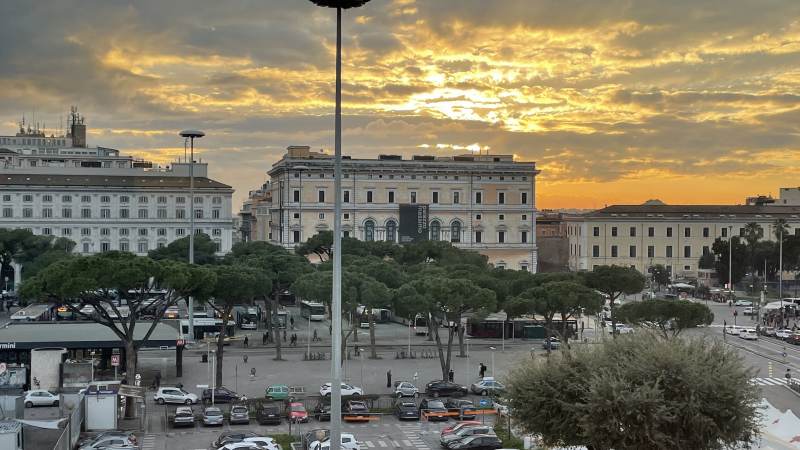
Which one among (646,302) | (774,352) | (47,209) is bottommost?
(774,352)

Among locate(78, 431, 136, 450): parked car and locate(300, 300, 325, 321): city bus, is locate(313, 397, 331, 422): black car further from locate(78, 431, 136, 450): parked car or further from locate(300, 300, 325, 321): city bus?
locate(300, 300, 325, 321): city bus

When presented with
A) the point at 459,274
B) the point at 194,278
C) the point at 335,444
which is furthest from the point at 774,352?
the point at 335,444

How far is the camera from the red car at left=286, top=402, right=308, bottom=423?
103ft

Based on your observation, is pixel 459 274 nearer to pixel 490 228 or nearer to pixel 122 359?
pixel 122 359

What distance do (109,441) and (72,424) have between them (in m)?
1.17

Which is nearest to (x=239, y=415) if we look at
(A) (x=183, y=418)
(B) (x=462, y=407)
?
(A) (x=183, y=418)

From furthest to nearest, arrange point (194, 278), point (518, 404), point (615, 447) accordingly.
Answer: point (194, 278), point (518, 404), point (615, 447)

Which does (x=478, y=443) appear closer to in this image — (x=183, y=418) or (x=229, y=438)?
(x=229, y=438)

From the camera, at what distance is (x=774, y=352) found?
5231 centimetres

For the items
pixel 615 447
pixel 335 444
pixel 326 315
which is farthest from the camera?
pixel 326 315

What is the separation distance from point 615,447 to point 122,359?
26.4m

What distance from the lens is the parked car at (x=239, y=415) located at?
1239 inches

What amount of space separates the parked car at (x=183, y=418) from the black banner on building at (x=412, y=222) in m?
65.2

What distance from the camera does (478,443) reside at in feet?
89.7
